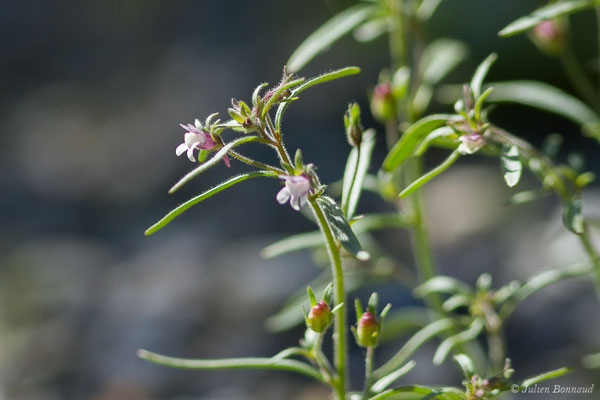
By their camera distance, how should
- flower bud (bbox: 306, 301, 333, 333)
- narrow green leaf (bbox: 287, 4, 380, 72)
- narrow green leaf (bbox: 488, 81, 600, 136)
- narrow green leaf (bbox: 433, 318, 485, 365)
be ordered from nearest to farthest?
1. flower bud (bbox: 306, 301, 333, 333)
2. narrow green leaf (bbox: 433, 318, 485, 365)
3. narrow green leaf (bbox: 287, 4, 380, 72)
4. narrow green leaf (bbox: 488, 81, 600, 136)

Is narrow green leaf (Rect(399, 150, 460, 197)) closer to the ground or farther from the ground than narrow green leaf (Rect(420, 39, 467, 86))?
closer to the ground

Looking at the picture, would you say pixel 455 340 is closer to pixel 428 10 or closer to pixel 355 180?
pixel 355 180

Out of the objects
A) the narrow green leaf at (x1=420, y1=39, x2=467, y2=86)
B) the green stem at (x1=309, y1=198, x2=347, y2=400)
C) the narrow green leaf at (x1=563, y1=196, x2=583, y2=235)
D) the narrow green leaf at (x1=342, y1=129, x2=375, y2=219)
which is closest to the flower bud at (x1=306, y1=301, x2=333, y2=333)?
the green stem at (x1=309, y1=198, x2=347, y2=400)

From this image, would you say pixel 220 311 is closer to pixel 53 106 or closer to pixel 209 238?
pixel 209 238

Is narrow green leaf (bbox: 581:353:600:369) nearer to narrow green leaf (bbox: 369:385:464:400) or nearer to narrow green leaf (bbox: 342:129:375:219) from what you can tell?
narrow green leaf (bbox: 369:385:464:400)

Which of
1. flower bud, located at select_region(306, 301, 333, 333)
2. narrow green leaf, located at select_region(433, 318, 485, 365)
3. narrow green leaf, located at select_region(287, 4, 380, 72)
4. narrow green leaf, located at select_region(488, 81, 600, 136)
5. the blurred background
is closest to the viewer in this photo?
flower bud, located at select_region(306, 301, 333, 333)

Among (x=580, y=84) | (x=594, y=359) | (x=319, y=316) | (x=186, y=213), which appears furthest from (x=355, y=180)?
(x=186, y=213)

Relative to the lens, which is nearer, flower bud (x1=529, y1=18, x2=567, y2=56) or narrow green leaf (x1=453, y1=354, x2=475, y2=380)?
narrow green leaf (x1=453, y1=354, x2=475, y2=380)
